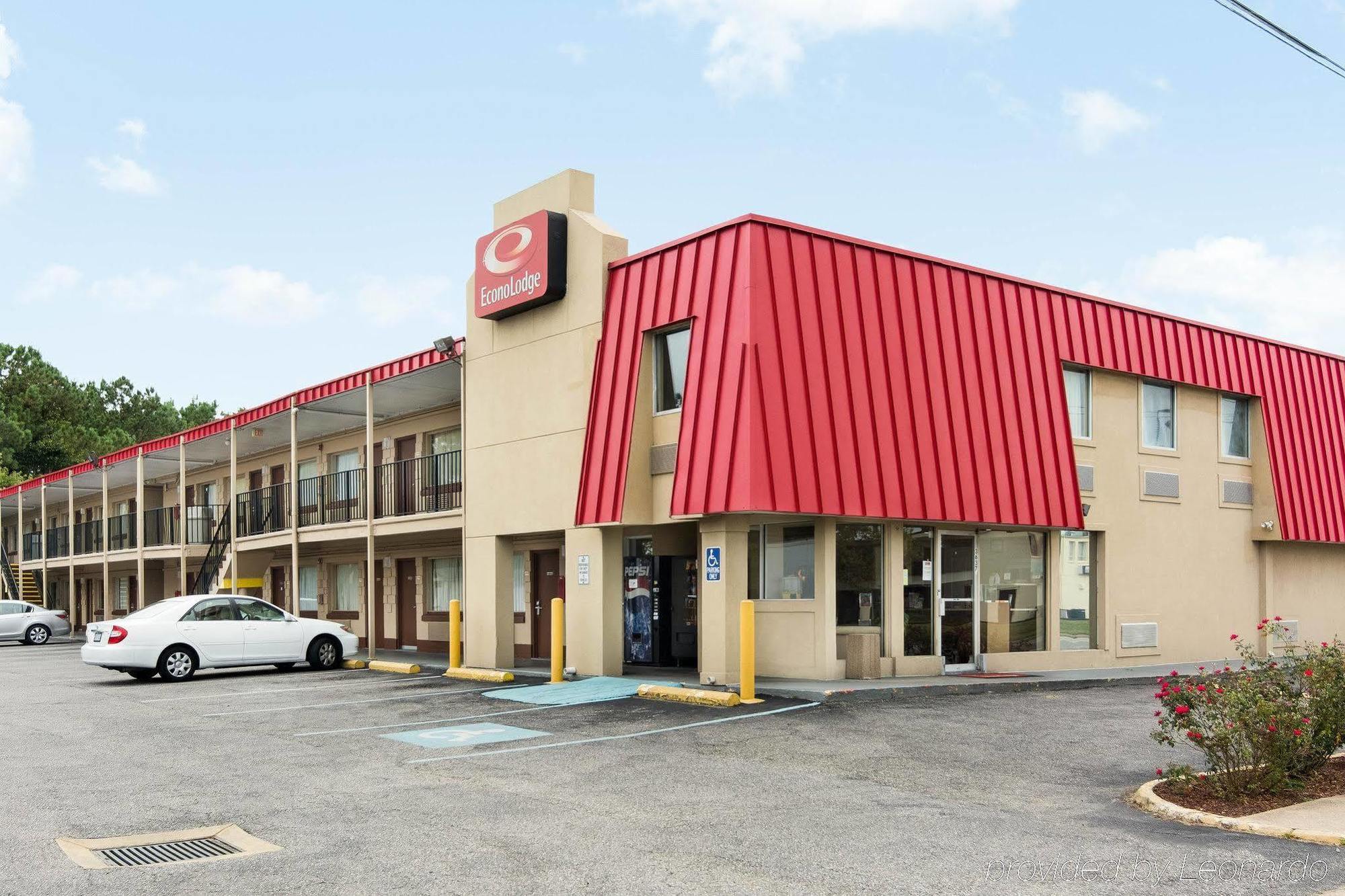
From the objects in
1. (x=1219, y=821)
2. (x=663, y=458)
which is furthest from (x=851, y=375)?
(x=1219, y=821)

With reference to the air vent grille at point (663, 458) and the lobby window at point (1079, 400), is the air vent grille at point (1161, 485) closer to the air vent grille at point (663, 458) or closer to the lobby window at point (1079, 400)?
the lobby window at point (1079, 400)

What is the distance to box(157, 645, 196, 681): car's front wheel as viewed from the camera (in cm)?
1973

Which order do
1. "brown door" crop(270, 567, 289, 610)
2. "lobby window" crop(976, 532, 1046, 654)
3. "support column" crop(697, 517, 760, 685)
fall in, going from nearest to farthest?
Answer: "support column" crop(697, 517, 760, 685) → "lobby window" crop(976, 532, 1046, 654) → "brown door" crop(270, 567, 289, 610)

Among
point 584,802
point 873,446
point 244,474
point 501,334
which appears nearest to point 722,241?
point 873,446

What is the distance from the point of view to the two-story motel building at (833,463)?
16.2 metres

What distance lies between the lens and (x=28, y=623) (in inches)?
1405

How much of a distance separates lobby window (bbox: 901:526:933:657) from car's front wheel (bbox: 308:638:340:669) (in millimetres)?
10503

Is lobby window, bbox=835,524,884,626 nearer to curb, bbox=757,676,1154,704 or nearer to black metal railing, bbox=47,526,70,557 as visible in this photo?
curb, bbox=757,676,1154,704

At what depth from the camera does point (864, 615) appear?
56.7ft

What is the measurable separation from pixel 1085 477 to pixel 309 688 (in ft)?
42.4

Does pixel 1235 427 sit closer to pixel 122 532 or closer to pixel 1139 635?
pixel 1139 635

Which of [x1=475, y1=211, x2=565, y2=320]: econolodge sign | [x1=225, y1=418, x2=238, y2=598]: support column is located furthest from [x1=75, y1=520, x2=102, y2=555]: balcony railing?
[x1=475, y1=211, x2=565, y2=320]: econolodge sign

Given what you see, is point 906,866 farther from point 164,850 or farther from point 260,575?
point 260,575

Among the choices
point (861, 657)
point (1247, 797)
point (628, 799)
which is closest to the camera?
point (1247, 797)
